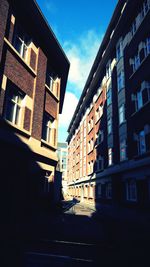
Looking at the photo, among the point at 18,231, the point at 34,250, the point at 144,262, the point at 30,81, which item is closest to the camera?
the point at 144,262

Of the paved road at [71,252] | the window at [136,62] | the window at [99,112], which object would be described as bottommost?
the paved road at [71,252]

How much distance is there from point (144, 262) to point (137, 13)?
60.3 feet

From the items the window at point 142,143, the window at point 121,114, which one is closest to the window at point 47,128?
the window at point 142,143

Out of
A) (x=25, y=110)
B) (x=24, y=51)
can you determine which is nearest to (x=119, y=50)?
(x=24, y=51)

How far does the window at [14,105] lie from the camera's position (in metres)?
7.92

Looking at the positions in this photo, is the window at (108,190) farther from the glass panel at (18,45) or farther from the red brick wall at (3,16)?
the red brick wall at (3,16)

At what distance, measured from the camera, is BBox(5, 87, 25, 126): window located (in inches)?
312

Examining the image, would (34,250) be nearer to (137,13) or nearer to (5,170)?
(5,170)

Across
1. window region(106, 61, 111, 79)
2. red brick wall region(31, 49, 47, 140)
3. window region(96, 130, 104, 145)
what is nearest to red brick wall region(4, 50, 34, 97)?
red brick wall region(31, 49, 47, 140)

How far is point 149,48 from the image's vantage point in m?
14.3

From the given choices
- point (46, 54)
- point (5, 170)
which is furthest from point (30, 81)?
point (5, 170)

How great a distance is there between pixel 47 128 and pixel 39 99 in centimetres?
206

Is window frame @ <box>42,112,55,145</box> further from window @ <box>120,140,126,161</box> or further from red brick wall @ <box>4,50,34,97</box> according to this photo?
window @ <box>120,140,126,161</box>

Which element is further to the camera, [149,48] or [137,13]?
[137,13]
